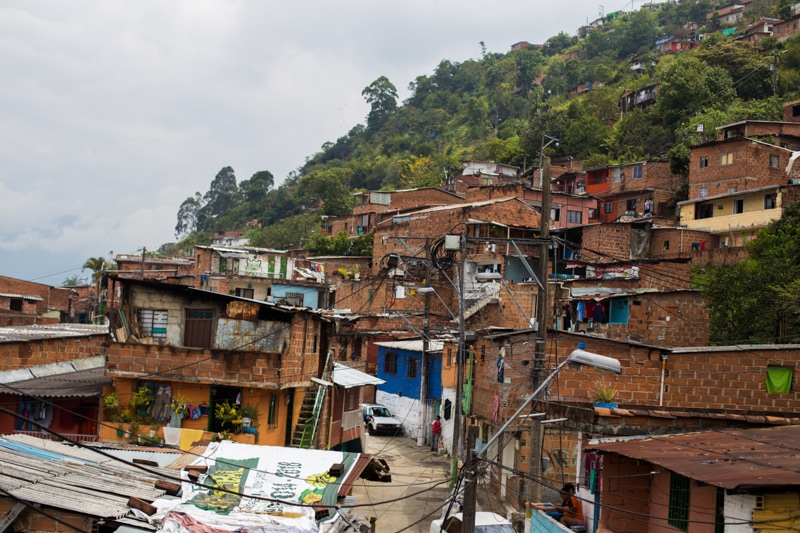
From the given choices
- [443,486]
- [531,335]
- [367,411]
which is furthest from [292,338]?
[367,411]

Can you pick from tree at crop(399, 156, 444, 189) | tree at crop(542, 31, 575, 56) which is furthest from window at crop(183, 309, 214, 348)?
tree at crop(542, 31, 575, 56)

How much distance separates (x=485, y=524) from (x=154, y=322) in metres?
10.8

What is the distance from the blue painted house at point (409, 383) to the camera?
38.7 meters

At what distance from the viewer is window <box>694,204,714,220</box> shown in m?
47.2

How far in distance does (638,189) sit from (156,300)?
42.3 meters

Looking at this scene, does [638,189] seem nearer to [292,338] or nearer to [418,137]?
[292,338]

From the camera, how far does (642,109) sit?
265 ft

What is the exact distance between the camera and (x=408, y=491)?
92.6 feet

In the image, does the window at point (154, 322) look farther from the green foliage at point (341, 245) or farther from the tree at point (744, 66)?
the tree at point (744, 66)

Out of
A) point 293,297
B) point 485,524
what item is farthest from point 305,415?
point 293,297

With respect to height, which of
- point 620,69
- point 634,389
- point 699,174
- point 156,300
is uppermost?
point 620,69

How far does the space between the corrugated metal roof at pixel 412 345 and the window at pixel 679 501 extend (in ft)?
82.6

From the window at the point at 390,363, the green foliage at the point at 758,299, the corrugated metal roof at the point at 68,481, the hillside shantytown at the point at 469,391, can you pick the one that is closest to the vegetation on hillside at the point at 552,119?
the green foliage at the point at 758,299

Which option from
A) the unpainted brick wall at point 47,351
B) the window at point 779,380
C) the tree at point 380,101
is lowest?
the unpainted brick wall at point 47,351
